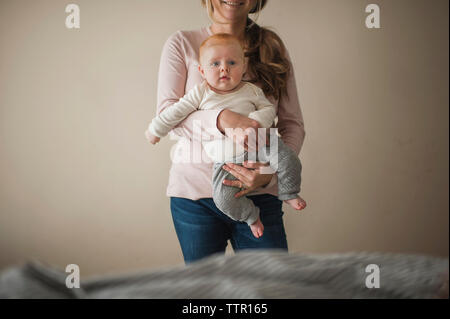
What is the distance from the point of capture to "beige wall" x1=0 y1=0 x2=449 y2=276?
5.64 feet

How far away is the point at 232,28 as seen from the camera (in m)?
1.27

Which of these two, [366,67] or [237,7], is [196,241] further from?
[366,67]

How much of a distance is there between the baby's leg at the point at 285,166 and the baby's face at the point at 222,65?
0.23 metres

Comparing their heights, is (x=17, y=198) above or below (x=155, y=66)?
below

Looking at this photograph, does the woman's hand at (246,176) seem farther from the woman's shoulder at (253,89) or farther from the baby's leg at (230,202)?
the woman's shoulder at (253,89)

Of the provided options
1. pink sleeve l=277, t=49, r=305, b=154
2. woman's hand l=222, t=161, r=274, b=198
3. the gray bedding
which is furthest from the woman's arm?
the gray bedding

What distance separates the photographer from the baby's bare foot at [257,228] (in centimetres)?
110

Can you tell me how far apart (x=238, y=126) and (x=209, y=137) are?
0.10 meters

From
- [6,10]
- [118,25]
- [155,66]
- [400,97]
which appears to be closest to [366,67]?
[400,97]

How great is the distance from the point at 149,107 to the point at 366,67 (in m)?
1.15

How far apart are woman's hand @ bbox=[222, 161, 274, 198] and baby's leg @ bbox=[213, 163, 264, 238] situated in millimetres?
13

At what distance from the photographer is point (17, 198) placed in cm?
180

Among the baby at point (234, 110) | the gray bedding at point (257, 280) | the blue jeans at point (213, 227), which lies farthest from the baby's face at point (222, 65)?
the gray bedding at point (257, 280)

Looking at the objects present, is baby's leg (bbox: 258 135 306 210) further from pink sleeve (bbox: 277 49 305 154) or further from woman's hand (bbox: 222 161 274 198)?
pink sleeve (bbox: 277 49 305 154)
